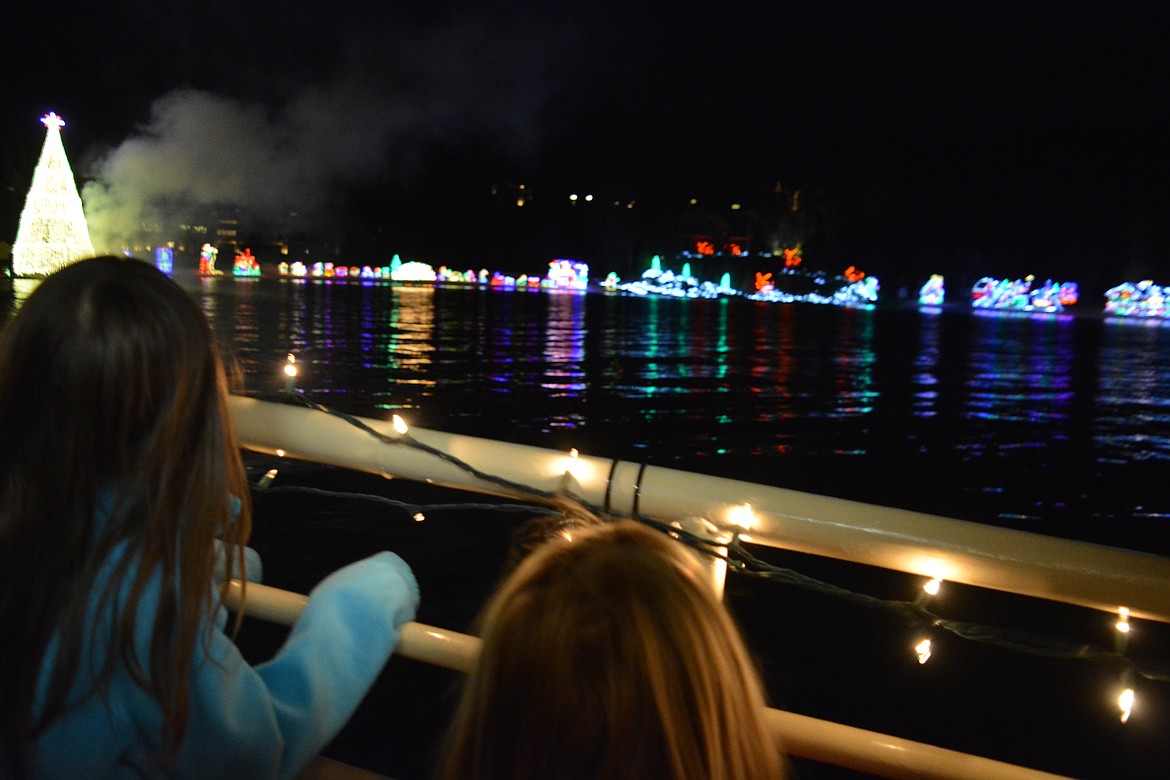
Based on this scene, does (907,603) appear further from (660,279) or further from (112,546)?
(660,279)

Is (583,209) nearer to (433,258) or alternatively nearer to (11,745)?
(433,258)

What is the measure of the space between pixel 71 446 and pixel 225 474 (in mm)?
198

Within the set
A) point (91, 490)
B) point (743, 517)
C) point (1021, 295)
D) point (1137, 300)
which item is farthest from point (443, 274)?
point (91, 490)

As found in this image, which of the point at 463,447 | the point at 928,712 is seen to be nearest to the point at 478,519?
the point at 928,712

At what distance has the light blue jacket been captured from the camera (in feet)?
3.77

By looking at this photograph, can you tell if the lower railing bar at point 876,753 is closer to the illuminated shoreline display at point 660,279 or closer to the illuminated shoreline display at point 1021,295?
the illuminated shoreline display at point 660,279

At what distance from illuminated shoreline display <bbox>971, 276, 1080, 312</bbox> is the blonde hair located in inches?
4187

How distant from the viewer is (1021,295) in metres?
102

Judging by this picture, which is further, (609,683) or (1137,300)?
(1137,300)

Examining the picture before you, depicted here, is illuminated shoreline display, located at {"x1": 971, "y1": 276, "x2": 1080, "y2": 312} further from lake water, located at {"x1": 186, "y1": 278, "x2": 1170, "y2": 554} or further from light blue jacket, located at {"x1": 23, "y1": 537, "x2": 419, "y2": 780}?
light blue jacket, located at {"x1": 23, "y1": 537, "x2": 419, "y2": 780}

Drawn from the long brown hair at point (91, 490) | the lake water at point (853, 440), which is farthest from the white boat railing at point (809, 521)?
the long brown hair at point (91, 490)

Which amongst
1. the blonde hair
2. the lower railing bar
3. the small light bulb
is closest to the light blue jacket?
the lower railing bar

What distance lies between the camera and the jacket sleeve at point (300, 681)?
1208mm

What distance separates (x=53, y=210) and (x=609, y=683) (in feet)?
70.6
